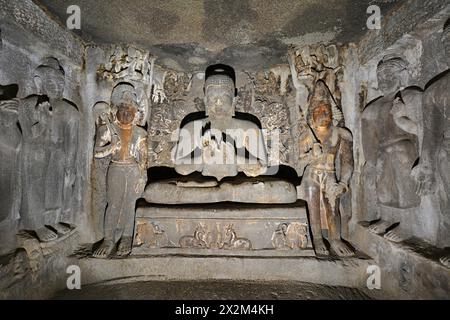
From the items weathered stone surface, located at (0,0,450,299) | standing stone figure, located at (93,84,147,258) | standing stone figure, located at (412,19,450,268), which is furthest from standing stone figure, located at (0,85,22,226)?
standing stone figure, located at (412,19,450,268)

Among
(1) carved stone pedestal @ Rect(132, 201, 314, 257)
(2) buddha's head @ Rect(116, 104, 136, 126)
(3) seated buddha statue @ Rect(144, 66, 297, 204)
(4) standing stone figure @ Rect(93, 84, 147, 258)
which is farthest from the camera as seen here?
(2) buddha's head @ Rect(116, 104, 136, 126)

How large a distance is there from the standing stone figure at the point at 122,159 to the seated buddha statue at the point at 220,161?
374mm

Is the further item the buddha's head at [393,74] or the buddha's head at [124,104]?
the buddha's head at [124,104]

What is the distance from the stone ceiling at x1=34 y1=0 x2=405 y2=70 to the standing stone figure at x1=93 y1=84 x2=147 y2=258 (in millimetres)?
823

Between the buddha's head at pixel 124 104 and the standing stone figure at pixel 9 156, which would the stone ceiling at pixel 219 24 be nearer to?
the buddha's head at pixel 124 104

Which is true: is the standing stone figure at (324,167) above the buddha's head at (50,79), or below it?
below

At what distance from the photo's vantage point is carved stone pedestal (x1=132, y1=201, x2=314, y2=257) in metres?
3.26

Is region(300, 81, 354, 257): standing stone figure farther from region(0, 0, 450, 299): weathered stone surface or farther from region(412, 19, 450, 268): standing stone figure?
region(412, 19, 450, 268): standing stone figure

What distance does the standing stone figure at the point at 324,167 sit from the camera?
3586 millimetres

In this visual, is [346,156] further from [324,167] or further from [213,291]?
[213,291]

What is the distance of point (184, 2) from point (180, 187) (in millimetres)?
2249

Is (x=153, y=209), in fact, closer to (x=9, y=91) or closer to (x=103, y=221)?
(x=103, y=221)

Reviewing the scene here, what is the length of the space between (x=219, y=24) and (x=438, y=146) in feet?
9.61

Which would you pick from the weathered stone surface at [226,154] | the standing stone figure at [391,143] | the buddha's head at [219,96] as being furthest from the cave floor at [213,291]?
the buddha's head at [219,96]
